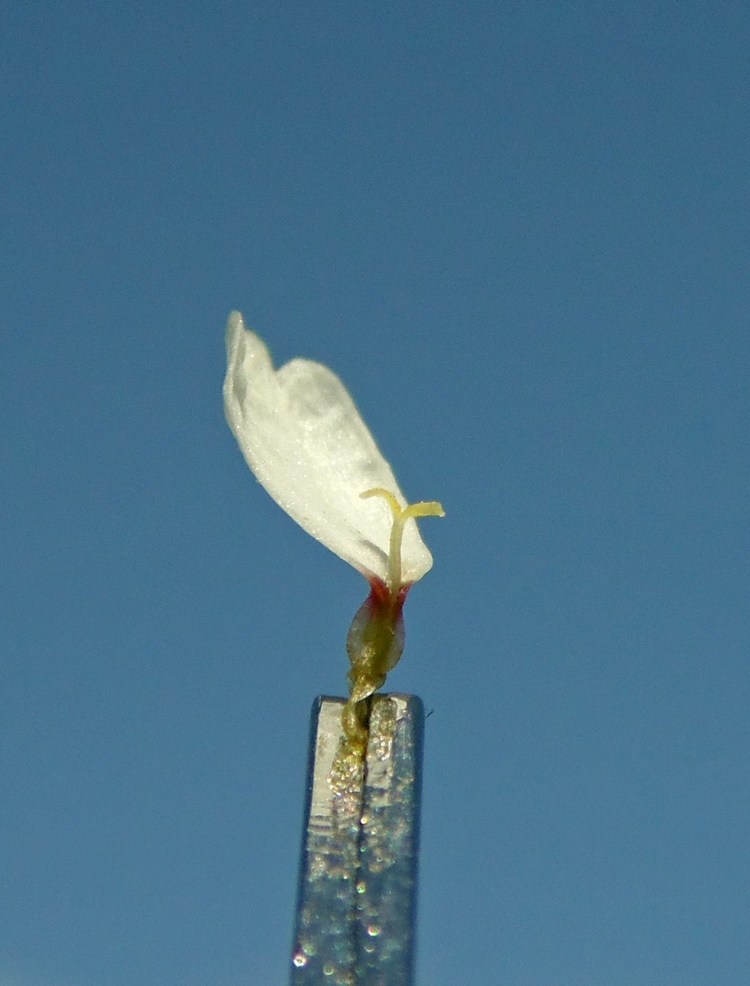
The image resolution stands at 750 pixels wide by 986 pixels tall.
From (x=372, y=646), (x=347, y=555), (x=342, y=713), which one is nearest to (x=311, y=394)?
(x=347, y=555)

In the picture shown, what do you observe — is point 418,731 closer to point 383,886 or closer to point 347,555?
point 383,886

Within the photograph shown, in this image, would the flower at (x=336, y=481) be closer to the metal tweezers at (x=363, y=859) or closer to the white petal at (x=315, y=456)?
the white petal at (x=315, y=456)

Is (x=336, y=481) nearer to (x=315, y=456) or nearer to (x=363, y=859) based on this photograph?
(x=315, y=456)

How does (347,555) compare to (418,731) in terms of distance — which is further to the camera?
(347,555)

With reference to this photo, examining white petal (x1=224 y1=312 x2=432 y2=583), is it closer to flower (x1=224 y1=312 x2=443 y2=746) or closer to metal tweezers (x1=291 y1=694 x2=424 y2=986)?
flower (x1=224 y1=312 x2=443 y2=746)

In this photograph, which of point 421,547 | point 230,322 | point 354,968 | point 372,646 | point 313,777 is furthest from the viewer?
point 230,322

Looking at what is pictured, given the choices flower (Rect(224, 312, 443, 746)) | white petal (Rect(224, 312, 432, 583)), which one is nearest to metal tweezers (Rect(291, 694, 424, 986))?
flower (Rect(224, 312, 443, 746))

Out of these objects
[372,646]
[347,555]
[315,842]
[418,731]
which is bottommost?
[315,842]
